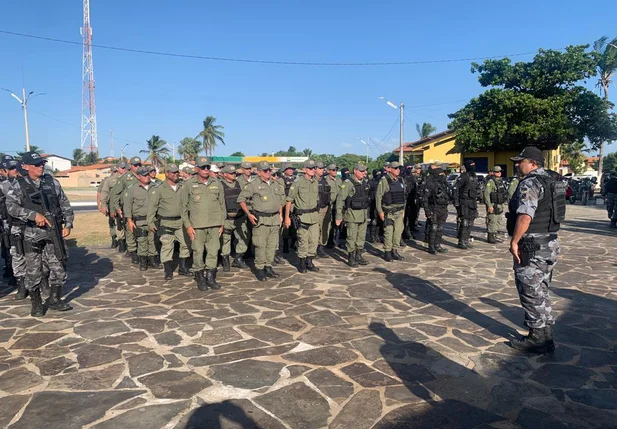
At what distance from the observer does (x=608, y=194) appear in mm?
13094

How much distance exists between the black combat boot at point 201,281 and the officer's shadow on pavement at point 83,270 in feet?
5.47

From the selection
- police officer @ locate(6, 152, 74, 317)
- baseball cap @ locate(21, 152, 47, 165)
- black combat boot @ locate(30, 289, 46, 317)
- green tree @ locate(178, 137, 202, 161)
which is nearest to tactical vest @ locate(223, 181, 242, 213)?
police officer @ locate(6, 152, 74, 317)

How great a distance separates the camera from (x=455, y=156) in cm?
3947

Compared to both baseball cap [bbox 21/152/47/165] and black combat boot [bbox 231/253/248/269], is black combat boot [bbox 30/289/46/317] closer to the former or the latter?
baseball cap [bbox 21/152/47/165]

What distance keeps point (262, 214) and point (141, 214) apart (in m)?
2.43

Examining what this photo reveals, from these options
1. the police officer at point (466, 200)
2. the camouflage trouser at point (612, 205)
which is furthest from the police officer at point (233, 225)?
the camouflage trouser at point (612, 205)

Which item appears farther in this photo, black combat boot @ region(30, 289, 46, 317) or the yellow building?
the yellow building

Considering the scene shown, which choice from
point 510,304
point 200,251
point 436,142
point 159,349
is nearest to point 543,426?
point 510,304

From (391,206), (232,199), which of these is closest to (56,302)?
(232,199)

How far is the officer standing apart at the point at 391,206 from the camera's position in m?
8.31

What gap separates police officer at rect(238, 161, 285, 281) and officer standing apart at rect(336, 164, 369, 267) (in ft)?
4.95

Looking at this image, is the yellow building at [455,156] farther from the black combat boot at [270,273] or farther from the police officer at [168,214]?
the police officer at [168,214]

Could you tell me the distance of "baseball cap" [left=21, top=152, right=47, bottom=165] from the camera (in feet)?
16.8

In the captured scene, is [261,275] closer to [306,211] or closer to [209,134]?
[306,211]
